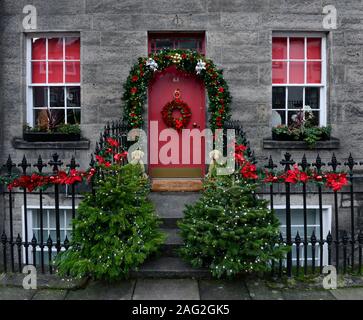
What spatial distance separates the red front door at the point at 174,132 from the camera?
9.45 metres

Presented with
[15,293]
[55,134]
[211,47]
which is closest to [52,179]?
[15,293]

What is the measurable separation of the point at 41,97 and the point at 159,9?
124 inches

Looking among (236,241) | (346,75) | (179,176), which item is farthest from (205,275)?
(346,75)

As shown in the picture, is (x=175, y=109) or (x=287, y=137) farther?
(x=175, y=109)

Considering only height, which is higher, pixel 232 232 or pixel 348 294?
pixel 232 232

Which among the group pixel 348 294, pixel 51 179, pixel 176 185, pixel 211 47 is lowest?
pixel 348 294

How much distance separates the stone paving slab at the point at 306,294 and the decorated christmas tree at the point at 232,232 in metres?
0.40

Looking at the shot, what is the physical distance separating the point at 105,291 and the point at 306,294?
2.44m

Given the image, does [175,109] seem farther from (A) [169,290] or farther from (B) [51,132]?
(A) [169,290]

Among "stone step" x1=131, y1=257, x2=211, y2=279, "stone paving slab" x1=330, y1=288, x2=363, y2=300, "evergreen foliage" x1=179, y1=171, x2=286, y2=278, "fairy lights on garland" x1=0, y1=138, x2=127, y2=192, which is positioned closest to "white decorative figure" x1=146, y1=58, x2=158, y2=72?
"fairy lights on garland" x1=0, y1=138, x2=127, y2=192

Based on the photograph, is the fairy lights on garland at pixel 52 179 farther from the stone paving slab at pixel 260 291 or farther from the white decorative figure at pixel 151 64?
the white decorative figure at pixel 151 64

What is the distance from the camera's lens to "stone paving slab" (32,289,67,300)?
206 inches

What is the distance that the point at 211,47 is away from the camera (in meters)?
9.12

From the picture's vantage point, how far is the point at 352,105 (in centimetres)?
916
